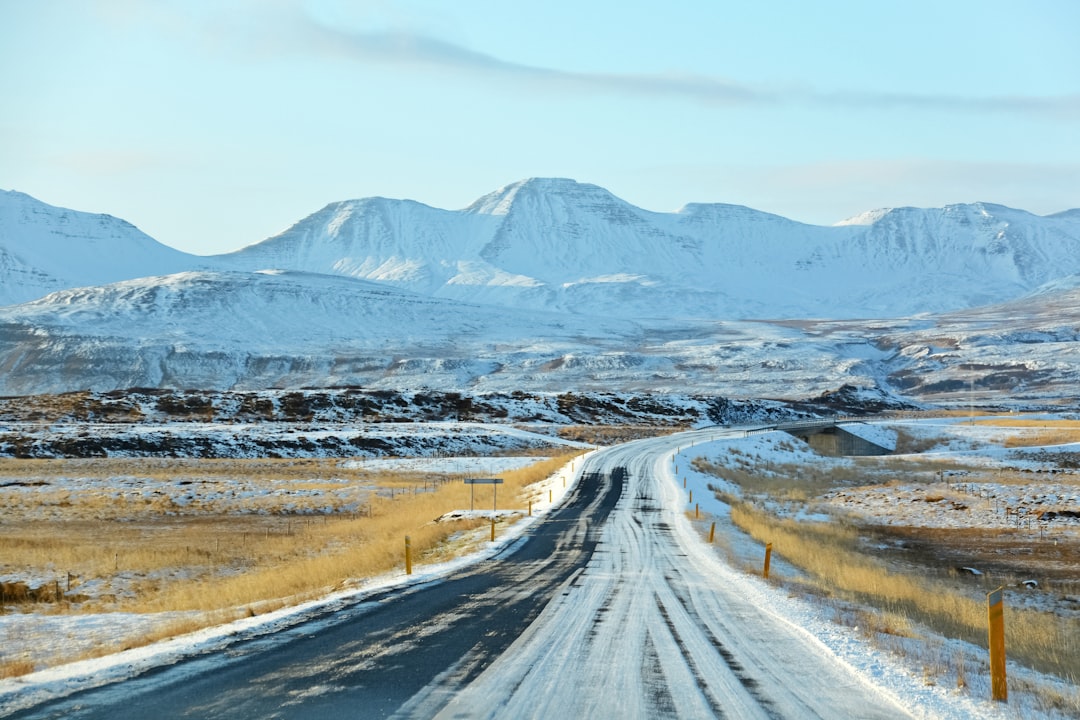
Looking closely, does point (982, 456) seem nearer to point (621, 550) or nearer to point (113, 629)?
point (621, 550)

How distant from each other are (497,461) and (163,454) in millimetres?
23758

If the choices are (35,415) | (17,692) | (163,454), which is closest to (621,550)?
(17,692)

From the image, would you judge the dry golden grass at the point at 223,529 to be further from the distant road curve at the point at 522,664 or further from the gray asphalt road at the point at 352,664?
the distant road curve at the point at 522,664

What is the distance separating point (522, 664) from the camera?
10.7 meters

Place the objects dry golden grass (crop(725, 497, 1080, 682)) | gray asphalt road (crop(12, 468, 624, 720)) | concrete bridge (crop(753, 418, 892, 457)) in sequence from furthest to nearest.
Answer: concrete bridge (crop(753, 418, 892, 457))
dry golden grass (crop(725, 497, 1080, 682))
gray asphalt road (crop(12, 468, 624, 720))

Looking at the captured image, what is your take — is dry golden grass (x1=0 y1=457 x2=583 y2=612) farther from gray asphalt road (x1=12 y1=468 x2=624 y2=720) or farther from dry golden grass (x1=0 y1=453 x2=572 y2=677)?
gray asphalt road (x1=12 y1=468 x2=624 y2=720)

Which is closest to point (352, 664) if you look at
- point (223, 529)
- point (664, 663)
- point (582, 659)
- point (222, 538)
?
point (582, 659)

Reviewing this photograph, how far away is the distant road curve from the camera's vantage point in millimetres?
8875

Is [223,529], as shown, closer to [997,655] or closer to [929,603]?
[929,603]

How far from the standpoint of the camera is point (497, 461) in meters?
61.1

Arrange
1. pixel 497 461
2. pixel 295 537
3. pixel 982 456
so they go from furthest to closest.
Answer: pixel 982 456
pixel 497 461
pixel 295 537

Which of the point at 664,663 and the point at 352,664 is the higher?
the point at 352,664

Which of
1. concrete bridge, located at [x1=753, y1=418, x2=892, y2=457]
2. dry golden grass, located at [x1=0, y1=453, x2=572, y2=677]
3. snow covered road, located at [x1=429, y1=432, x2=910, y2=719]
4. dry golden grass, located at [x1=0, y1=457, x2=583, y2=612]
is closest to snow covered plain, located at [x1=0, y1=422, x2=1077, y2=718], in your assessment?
snow covered road, located at [x1=429, y1=432, x2=910, y2=719]

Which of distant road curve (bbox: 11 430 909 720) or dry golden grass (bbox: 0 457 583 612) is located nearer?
distant road curve (bbox: 11 430 909 720)
